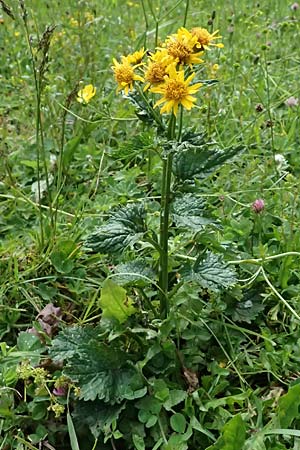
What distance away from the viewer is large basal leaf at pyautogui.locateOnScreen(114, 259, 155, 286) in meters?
1.36

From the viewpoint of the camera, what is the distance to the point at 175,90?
1.18 meters

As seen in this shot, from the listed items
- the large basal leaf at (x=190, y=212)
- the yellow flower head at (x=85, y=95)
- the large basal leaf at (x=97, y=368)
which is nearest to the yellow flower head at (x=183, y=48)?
the large basal leaf at (x=190, y=212)

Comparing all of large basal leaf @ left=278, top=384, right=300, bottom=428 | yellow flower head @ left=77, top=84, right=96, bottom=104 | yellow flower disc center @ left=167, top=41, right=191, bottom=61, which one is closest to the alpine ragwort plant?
yellow flower disc center @ left=167, top=41, right=191, bottom=61

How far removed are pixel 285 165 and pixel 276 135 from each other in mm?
233

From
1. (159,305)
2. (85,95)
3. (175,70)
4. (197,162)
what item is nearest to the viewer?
(175,70)

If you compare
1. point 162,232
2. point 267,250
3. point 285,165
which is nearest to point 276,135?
point 285,165

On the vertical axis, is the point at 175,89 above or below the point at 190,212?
above

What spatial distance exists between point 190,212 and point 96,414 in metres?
0.44

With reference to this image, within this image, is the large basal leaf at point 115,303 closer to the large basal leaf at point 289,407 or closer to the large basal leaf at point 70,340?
the large basal leaf at point 70,340

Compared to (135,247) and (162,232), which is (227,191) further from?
(162,232)

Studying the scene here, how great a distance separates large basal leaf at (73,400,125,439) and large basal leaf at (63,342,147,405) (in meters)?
0.02

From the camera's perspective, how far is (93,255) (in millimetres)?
1762

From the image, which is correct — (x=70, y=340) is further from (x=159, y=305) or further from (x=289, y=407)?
(x=289, y=407)

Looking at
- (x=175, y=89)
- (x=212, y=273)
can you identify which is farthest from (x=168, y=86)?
(x=212, y=273)
